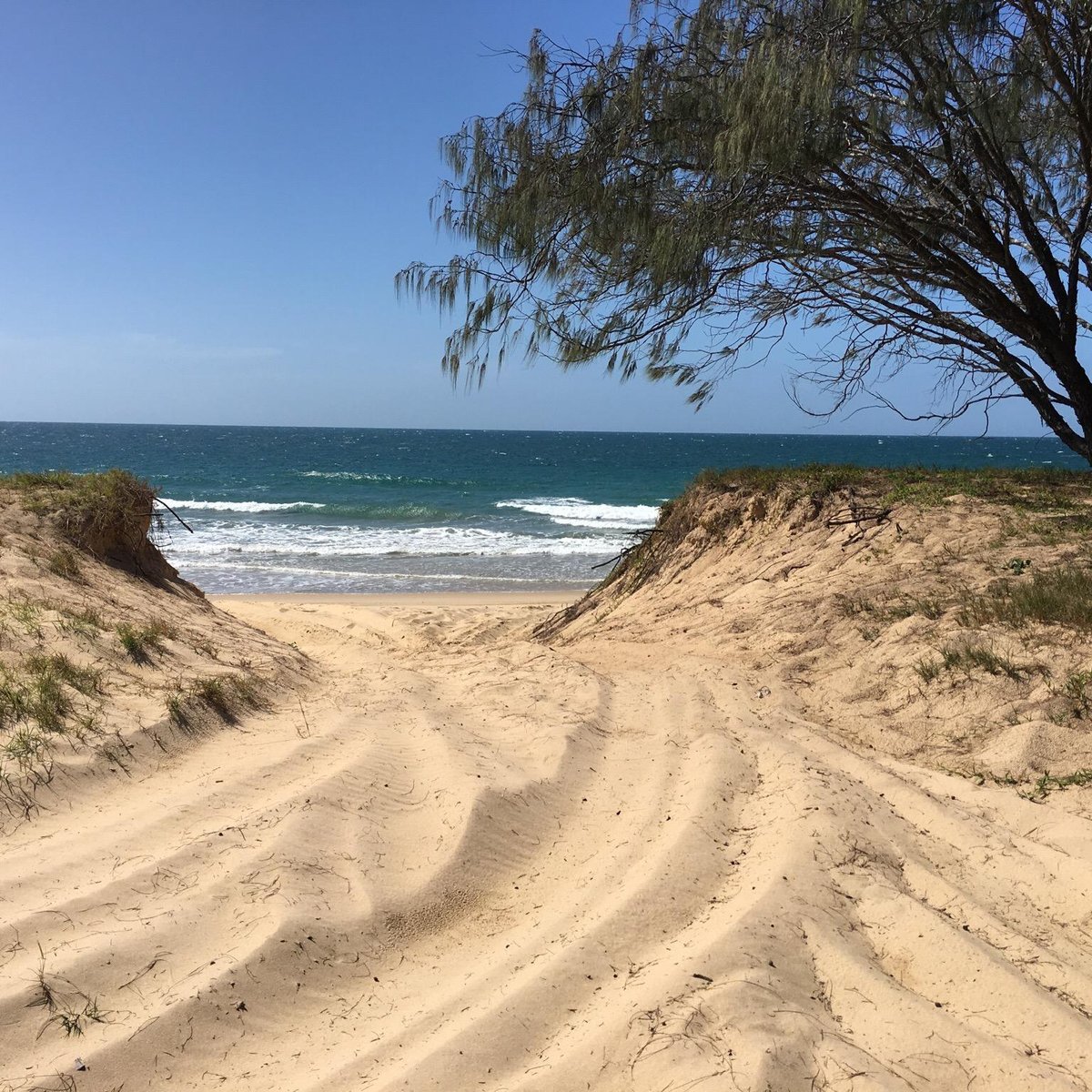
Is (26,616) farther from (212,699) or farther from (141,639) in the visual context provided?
(212,699)

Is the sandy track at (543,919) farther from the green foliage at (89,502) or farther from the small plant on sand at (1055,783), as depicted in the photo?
the green foliage at (89,502)

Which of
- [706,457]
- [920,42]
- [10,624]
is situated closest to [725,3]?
[920,42]

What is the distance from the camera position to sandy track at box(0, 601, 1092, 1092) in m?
2.06

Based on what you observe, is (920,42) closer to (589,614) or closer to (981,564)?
(981,564)

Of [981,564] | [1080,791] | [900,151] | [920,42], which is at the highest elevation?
[920,42]

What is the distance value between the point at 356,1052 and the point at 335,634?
7807mm

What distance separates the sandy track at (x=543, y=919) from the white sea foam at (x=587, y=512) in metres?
22.7

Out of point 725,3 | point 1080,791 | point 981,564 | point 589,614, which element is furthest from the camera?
point 589,614

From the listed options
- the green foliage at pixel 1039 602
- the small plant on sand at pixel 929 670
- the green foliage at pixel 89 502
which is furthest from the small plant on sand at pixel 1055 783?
the green foliage at pixel 89 502

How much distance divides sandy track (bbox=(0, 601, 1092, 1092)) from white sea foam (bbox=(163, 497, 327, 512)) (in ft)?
93.9

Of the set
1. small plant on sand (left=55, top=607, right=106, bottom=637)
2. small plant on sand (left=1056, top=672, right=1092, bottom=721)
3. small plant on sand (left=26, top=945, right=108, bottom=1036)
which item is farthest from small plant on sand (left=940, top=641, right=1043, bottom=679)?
small plant on sand (left=55, top=607, right=106, bottom=637)

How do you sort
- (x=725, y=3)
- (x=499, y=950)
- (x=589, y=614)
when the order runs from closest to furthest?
1. (x=499, y=950)
2. (x=725, y=3)
3. (x=589, y=614)

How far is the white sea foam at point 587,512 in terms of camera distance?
90.7ft

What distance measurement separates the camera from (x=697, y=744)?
4.14m
